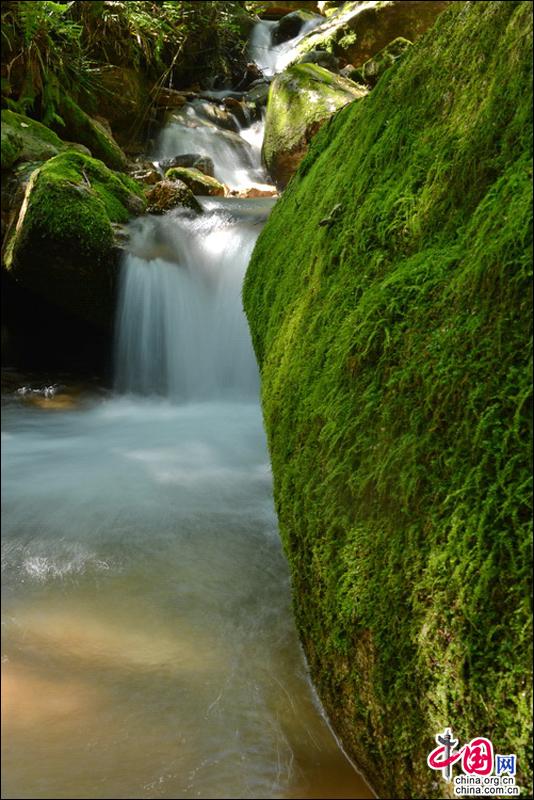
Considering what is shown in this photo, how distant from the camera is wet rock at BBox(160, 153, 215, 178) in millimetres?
11555

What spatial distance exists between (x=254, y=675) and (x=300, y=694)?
0.67 feet

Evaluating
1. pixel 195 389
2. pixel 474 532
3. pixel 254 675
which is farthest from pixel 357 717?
pixel 195 389

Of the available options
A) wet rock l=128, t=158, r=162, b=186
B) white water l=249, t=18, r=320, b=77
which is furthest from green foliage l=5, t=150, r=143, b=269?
white water l=249, t=18, r=320, b=77

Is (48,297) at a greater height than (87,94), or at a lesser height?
lesser

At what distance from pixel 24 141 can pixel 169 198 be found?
2.04m

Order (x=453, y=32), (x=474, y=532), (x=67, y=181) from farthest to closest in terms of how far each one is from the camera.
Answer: (x=67, y=181), (x=453, y=32), (x=474, y=532)

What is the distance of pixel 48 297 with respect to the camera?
7.15 metres

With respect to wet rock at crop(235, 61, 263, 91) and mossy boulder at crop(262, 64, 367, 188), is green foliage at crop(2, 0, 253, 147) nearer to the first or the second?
wet rock at crop(235, 61, 263, 91)

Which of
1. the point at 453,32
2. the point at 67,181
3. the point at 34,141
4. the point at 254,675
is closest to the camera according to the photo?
the point at 453,32

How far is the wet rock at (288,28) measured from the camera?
59.3 feet

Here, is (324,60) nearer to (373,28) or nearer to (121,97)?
(373,28)

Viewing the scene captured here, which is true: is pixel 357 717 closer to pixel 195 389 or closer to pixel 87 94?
pixel 195 389

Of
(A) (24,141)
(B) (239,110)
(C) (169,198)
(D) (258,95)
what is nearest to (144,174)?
(C) (169,198)

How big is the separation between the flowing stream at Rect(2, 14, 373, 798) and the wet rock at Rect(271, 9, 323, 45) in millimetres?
16066
